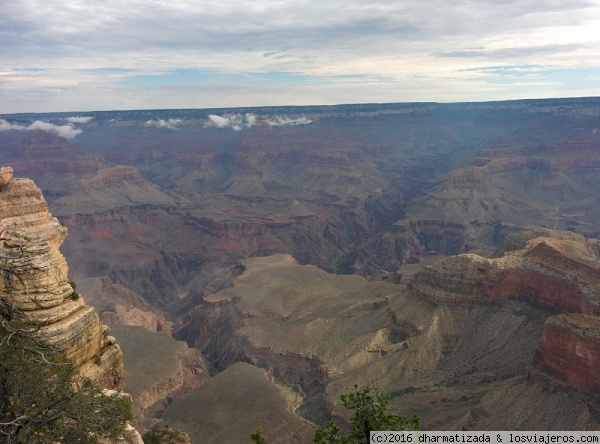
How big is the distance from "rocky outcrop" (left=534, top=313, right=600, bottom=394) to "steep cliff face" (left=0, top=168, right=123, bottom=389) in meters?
45.0

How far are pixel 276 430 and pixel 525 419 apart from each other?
27.0 metres

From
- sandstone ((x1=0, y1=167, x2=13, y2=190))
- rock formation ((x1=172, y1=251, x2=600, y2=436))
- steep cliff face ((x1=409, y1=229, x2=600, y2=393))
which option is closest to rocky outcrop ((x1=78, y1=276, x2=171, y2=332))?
rock formation ((x1=172, y1=251, x2=600, y2=436))

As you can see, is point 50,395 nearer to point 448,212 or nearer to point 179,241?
point 179,241

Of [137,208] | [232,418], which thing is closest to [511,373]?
[232,418]

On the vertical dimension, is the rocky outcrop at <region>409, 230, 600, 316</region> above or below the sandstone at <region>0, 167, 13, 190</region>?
below

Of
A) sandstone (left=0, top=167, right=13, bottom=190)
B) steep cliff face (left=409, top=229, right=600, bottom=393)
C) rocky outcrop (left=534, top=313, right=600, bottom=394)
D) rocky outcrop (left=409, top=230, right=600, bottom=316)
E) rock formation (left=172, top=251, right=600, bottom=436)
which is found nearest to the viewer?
sandstone (left=0, top=167, right=13, bottom=190)

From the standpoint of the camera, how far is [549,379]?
5341cm

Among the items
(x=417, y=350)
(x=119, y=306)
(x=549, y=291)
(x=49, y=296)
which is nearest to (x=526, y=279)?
(x=549, y=291)

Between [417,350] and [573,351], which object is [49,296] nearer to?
[573,351]

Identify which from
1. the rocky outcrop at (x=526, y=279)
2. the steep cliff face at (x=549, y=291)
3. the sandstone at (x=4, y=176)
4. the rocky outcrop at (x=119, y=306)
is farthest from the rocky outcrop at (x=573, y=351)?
the rocky outcrop at (x=119, y=306)

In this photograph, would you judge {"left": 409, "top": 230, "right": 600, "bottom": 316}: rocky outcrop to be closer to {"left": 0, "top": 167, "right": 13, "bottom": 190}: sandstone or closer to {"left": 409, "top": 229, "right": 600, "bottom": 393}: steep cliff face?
{"left": 409, "top": 229, "right": 600, "bottom": 393}: steep cliff face

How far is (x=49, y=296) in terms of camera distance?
84.5 ft

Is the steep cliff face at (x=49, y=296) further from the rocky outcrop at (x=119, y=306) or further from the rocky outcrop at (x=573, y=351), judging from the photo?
the rocky outcrop at (x=119, y=306)

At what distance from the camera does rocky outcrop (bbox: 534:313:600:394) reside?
50.0 m
